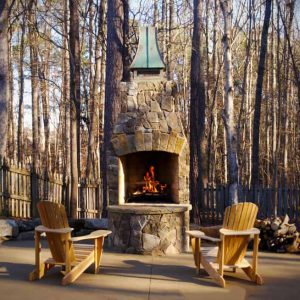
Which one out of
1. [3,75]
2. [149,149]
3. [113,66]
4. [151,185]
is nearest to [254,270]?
[149,149]

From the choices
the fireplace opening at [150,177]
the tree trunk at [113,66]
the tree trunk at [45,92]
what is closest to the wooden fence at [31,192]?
the tree trunk at [113,66]

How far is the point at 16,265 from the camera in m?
6.47

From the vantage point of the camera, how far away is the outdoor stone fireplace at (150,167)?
7.63 metres

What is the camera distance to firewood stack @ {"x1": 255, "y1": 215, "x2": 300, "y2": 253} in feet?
26.0

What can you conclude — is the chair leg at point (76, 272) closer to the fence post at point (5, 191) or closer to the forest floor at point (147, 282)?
the forest floor at point (147, 282)

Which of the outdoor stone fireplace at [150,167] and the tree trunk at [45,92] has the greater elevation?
the tree trunk at [45,92]

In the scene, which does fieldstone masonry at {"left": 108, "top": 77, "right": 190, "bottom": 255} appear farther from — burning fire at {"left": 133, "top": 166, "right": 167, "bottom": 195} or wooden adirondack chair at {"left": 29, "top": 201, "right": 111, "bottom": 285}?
wooden adirondack chair at {"left": 29, "top": 201, "right": 111, "bottom": 285}

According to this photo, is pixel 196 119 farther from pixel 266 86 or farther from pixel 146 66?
pixel 266 86

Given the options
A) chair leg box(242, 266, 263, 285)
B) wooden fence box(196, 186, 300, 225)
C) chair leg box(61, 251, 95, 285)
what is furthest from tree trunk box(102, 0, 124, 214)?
chair leg box(242, 266, 263, 285)

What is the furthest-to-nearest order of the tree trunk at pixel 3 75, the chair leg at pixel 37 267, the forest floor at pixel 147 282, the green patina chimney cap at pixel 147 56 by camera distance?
the tree trunk at pixel 3 75, the green patina chimney cap at pixel 147 56, the chair leg at pixel 37 267, the forest floor at pixel 147 282

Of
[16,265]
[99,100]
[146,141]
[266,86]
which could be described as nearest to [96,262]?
[16,265]

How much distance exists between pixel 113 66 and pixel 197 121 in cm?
386

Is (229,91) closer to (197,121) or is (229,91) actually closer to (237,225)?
(197,121)

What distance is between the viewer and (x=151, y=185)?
8.48 metres
